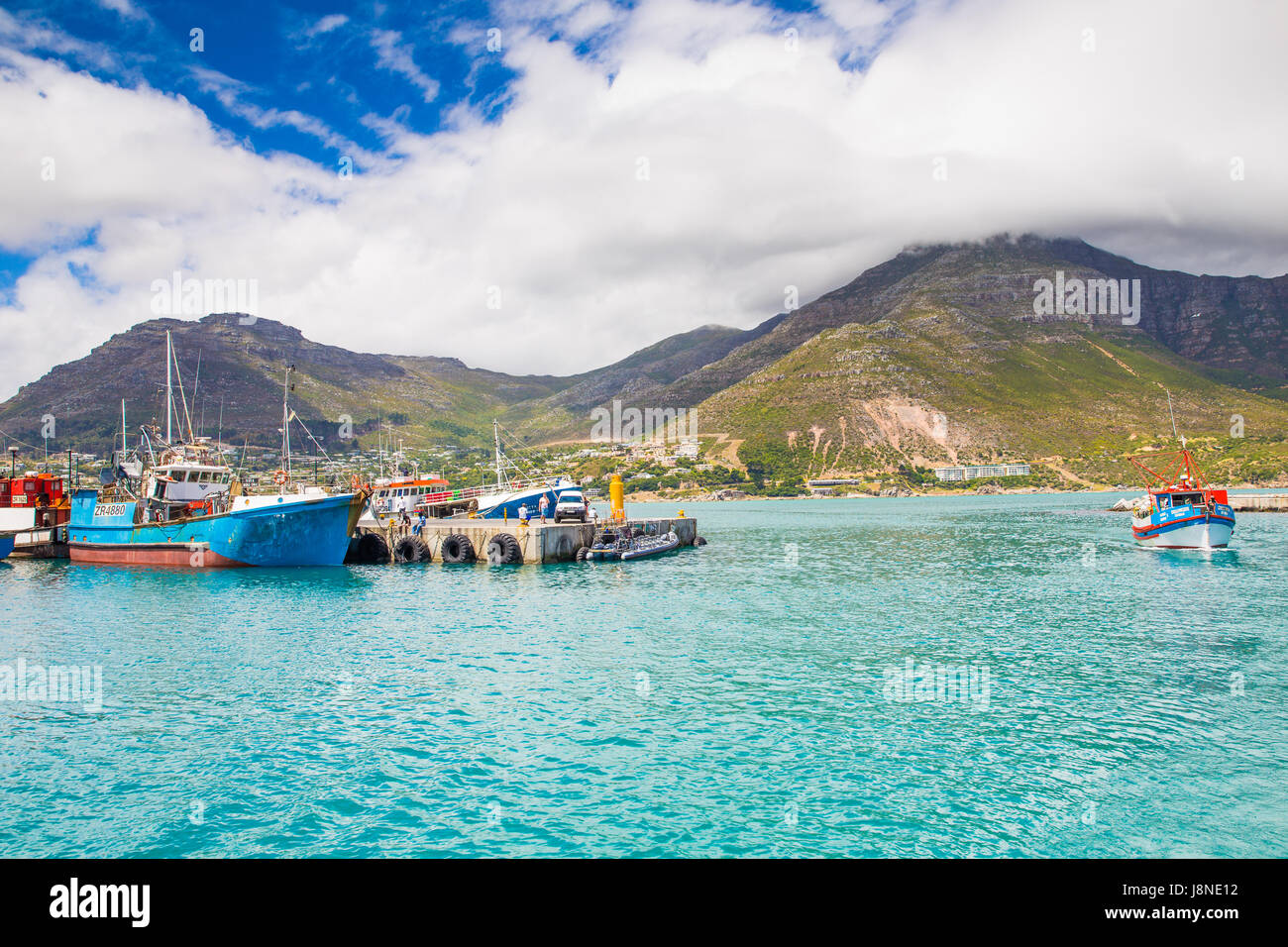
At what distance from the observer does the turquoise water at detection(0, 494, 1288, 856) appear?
42.1 ft

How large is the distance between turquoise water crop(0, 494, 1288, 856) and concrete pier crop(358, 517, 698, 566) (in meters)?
18.9

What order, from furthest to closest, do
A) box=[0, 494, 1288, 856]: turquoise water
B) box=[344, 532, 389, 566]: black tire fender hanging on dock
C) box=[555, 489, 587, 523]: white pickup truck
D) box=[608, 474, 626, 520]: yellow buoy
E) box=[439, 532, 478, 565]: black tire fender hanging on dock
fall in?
box=[608, 474, 626, 520]: yellow buoy
box=[555, 489, 587, 523]: white pickup truck
box=[344, 532, 389, 566]: black tire fender hanging on dock
box=[439, 532, 478, 565]: black tire fender hanging on dock
box=[0, 494, 1288, 856]: turquoise water

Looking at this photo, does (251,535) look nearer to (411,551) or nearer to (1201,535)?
(411,551)

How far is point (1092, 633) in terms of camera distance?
28.5 meters

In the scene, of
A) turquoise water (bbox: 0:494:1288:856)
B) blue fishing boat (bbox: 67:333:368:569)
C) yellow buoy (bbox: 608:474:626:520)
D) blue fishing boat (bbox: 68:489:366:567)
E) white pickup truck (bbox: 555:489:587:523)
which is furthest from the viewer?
yellow buoy (bbox: 608:474:626:520)

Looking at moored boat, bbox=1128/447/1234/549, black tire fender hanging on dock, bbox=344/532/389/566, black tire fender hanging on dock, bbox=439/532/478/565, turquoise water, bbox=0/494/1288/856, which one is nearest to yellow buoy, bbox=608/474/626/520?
black tire fender hanging on dock, bbox=439/532/478/565

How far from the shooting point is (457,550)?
5872 cm

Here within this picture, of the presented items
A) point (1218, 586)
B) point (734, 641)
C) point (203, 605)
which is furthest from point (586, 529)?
point (1218, 586)

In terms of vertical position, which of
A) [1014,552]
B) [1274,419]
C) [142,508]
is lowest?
[1014,552]

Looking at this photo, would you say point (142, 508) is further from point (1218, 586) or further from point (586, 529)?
point (1218, 586)

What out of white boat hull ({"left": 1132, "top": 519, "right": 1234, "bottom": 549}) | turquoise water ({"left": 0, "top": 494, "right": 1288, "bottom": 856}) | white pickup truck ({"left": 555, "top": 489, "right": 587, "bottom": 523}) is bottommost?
turquoise water ({"left": 0, "top": 494, "right": 1288, "bottom": 856})

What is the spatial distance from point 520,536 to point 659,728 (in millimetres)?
41088

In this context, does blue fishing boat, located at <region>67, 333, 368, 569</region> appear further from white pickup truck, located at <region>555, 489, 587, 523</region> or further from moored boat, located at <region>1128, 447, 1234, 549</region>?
moored boat, located at <region>1128, 447, 1234, 549</region>
